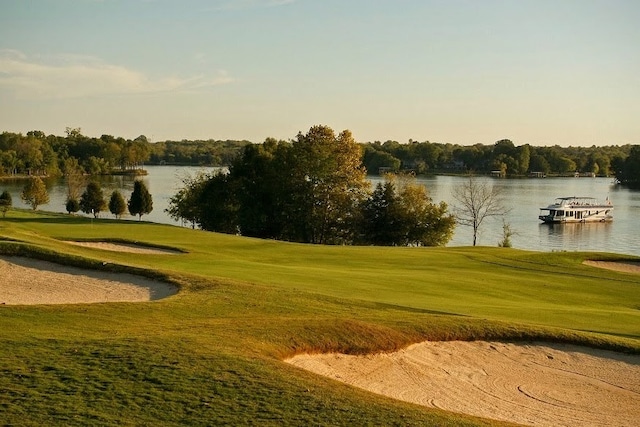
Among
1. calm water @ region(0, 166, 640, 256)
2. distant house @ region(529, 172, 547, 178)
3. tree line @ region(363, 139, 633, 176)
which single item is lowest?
calm water @ region(0, 166, 640, 256)

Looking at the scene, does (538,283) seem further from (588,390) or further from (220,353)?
(220,353)

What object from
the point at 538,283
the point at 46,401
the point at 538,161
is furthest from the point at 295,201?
the point at 538,161

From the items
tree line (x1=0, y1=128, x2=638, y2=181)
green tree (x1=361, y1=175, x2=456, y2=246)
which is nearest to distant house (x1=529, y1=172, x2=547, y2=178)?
tree line (x1=0, y1=128, x2=638, y2=181)

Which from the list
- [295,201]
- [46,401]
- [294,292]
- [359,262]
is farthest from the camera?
[295,201]

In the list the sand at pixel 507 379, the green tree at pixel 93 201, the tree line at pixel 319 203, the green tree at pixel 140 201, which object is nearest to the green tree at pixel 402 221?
the tree line at pixel 319 203

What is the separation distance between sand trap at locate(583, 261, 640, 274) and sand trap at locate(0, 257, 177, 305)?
22206mm

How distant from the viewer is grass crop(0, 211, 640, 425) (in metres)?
8.61

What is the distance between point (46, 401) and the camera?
27.9 feet

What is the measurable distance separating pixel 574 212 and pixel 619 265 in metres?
57.1

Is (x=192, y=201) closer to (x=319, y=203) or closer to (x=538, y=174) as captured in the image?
(x=319, y=203)

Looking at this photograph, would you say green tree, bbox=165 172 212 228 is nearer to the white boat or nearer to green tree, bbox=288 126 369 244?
green tree, bbox=288 126 369 244

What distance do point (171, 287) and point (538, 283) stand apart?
14715mm

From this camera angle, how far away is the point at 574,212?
87.1 meters

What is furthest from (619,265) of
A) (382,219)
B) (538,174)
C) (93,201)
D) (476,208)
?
(538,174)
